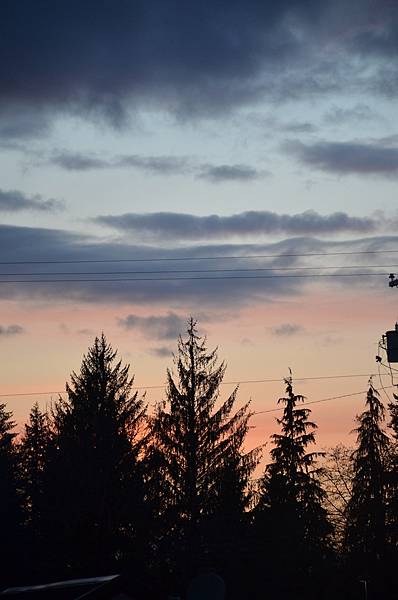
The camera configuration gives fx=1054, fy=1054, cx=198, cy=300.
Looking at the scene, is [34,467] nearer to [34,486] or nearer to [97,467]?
[34,486]

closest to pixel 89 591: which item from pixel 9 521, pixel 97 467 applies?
pixel 97 467

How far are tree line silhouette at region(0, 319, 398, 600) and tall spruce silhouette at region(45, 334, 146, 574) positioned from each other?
7 centimetres

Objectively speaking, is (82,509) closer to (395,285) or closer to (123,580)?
(395,285)

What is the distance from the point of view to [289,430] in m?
65.4

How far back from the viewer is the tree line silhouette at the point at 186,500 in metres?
51.5

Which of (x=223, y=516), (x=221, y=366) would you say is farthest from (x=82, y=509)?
(x=221, y=366)

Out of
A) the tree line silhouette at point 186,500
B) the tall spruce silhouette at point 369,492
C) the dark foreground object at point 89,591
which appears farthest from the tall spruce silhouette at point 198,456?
the dark foreground object at point 89,591

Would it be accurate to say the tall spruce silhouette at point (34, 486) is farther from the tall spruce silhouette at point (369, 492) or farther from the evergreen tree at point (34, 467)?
the tall spruce silhouette at point (369, 492)

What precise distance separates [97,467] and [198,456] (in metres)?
5.11

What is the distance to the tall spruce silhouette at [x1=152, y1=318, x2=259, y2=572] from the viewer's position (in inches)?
2046

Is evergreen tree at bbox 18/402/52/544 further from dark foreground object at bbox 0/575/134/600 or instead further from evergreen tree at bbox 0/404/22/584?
dark foreground object at bbox 0/575/134/600

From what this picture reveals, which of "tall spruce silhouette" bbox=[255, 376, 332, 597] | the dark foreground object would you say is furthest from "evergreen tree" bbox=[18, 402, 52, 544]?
the dark foreground object

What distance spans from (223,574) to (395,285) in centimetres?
1730

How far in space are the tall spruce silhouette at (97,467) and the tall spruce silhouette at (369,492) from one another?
16198 mm
